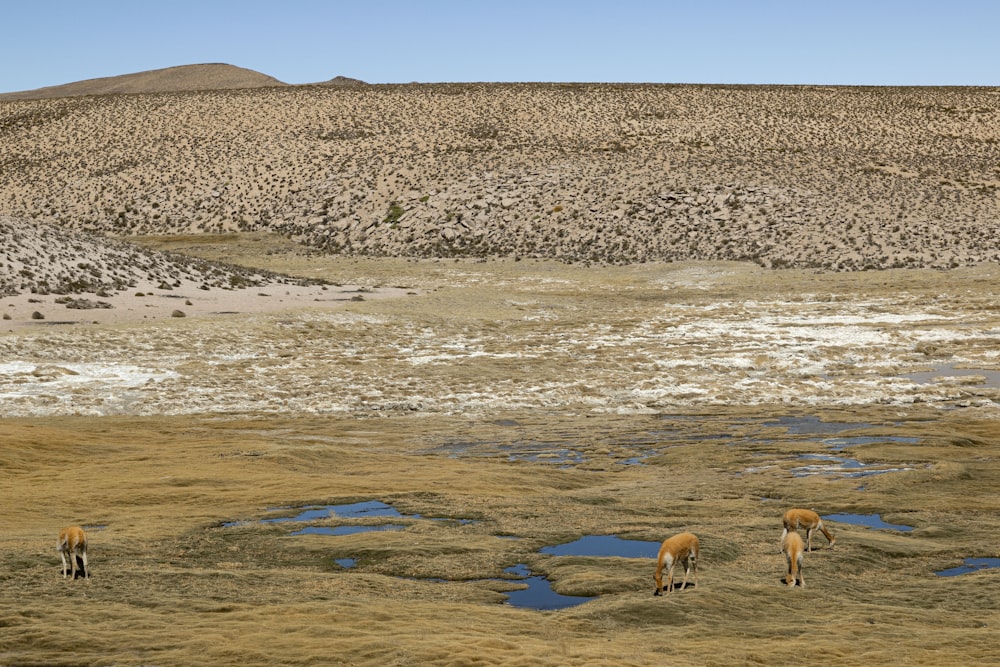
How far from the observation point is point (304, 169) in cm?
9381

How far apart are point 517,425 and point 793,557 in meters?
13.9

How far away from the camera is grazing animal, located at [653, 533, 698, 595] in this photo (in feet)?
41.1

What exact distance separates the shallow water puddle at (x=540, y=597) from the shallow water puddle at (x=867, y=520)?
5610 millimetres

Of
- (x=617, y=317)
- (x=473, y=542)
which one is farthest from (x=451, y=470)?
(x=617, y=317)

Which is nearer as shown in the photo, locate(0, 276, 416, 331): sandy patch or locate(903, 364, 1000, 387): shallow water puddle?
locate(903, 364, 1000, 387): shallow water puddle

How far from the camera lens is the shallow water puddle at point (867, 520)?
1729 centimetres

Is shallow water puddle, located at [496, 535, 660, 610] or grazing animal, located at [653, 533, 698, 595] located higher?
grazing animal, located at [653, 533, 698, 595]

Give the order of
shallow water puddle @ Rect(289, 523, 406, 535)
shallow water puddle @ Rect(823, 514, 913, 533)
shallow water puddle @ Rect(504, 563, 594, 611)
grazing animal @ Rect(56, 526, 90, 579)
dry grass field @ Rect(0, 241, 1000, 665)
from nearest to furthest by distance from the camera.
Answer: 1. dry grass field @ Rect(0, 241, 1000, 665)
2. grazing animal @ Rect(56, 526, 90, 579)
3. shallow water puddle @ Rect(504, 563, 594, 611)
4. shallow water puddle @ Rect(289, 523, 406, 535)
5. shallow water puddle @ Rect(823, 514, 913, 533)

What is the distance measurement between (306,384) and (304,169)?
65086 millimetres

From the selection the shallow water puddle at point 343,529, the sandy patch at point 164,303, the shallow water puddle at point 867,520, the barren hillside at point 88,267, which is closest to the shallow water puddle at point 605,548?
the shallow water puddle at point 343,529

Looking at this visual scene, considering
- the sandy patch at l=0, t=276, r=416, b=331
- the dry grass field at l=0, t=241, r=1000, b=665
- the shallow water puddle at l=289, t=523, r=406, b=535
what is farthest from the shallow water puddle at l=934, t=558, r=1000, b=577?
the sandy patch at l=0, t=276, r=416, b=331

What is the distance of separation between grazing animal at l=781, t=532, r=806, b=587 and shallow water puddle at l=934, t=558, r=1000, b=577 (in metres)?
2.39

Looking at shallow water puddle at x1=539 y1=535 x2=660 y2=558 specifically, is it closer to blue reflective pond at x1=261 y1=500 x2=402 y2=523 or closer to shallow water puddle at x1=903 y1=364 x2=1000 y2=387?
blue reflective pond at x1=261 y1=500 x2=402 y2=523

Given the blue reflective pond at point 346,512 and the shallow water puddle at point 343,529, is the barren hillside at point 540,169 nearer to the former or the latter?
the blue reflective pond at point 346,512
